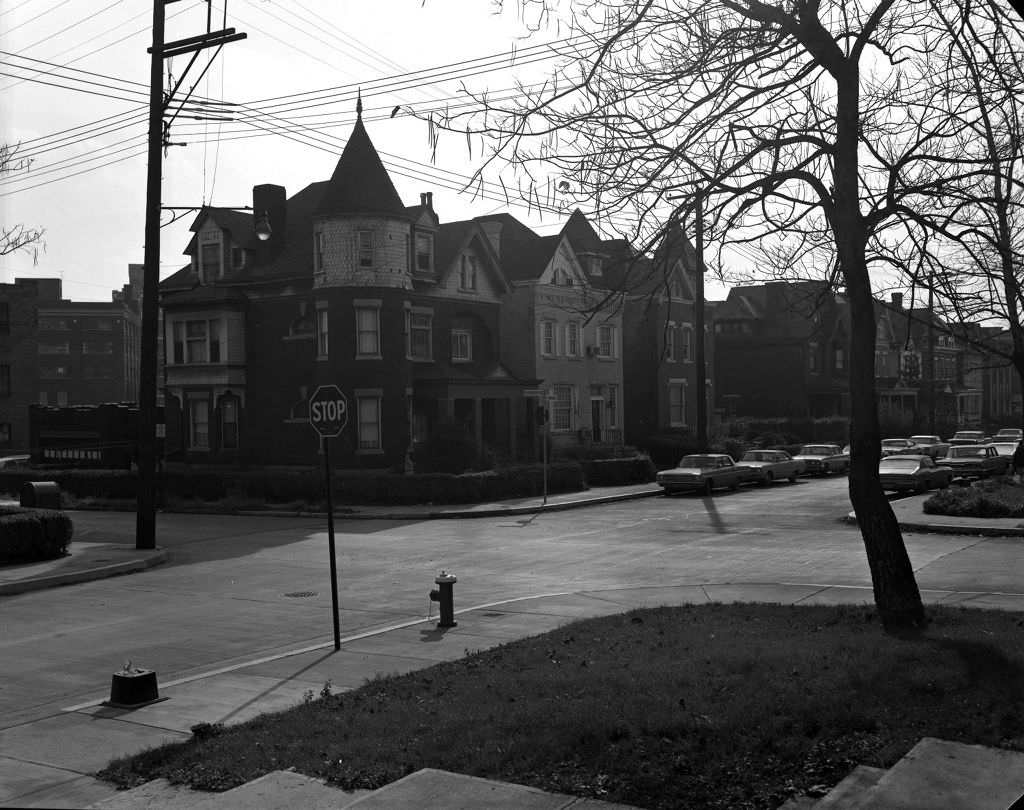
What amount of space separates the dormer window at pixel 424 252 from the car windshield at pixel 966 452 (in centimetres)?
2251

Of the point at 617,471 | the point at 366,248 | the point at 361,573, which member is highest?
the point at 366,248

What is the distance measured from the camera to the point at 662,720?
762 centimetres

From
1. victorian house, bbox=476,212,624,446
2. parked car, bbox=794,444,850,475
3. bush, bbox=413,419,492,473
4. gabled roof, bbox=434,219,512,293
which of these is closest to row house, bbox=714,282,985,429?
victorian house, bbox=476,212,624,446

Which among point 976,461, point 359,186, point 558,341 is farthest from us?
point 558,341

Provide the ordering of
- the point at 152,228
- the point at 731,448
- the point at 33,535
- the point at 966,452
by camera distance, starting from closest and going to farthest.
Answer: the point at 33,535 < the point at 152,228 < the point at 966,452 < the point at 731,448

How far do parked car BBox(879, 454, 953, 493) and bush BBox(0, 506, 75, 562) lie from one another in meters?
25.0

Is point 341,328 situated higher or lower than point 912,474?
higher

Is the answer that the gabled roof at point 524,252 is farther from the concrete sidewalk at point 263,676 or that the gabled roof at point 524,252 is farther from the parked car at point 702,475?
the concrete sidewalk at point 263,676

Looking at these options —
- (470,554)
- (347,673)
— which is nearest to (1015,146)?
(347,673)

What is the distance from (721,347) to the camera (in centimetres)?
7712

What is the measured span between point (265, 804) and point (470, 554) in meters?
15.8

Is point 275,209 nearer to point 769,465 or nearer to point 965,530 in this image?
point 769,465

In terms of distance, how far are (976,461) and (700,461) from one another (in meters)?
12.1

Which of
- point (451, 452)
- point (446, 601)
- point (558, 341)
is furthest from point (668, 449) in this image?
point (446, 601)
